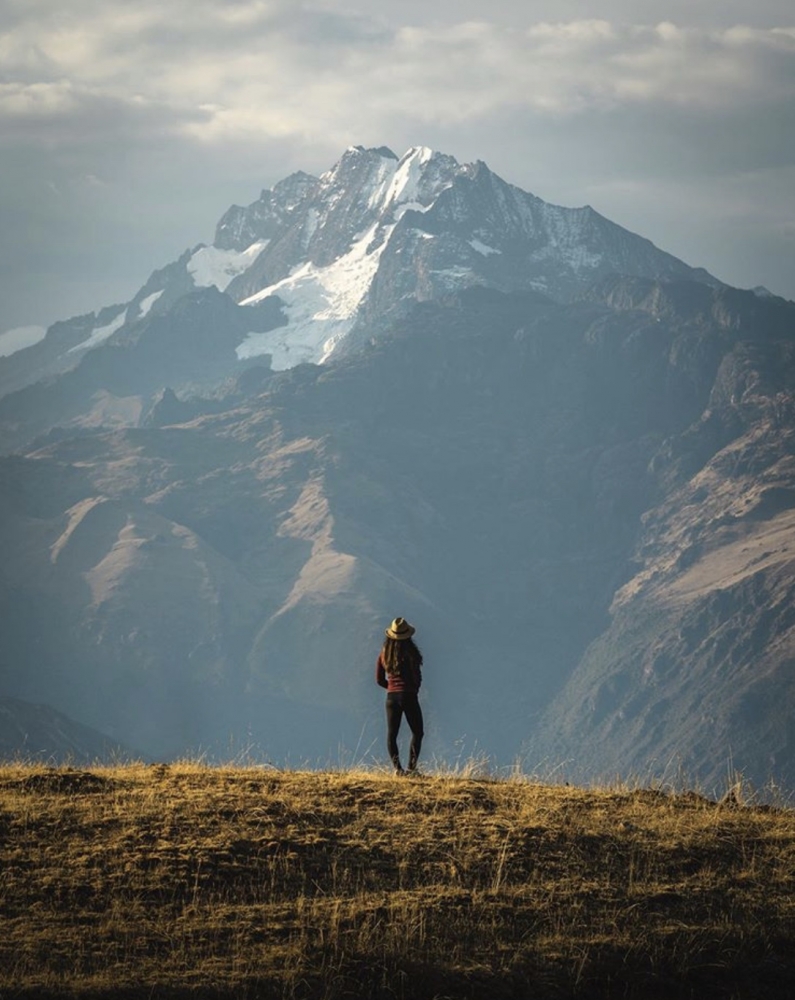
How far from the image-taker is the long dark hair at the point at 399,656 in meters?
27.2

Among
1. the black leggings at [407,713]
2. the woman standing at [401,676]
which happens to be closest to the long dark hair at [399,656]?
the woman standing at [401,676]

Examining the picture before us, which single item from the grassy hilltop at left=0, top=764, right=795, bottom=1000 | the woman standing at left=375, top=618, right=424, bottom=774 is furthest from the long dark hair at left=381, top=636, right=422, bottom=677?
the grassy hilltop at left=0, top=764, right=795, bottom=1000

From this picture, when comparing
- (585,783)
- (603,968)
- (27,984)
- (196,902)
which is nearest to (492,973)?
(603,968)

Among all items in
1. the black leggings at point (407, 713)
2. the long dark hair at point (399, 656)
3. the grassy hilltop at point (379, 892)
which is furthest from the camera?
the long dark hair at point (399, 656)

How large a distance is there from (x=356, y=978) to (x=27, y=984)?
3.79 meters

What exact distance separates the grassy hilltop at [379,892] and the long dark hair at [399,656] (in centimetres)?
246

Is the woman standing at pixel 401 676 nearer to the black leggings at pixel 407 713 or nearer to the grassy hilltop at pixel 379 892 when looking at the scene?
the black leggings at pixel 407 713

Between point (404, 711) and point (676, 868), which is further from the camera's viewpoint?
point (404, 711)

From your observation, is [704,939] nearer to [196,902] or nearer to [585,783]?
[196,902]

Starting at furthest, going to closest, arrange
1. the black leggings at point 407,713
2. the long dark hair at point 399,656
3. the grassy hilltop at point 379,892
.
→ the long dark hair at point 399,656 < the black leggings at point 407,713 < the grassy hilltop at point 379,892

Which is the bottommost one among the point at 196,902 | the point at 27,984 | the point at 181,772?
the point at 27,984

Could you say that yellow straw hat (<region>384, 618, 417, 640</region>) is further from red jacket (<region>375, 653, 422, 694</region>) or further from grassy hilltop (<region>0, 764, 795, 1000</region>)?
grassy hilltop (<region>0, 764, 795, 1000</region>)

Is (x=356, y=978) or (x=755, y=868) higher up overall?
(x=755, y=868)

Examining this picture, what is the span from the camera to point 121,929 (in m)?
18.8
